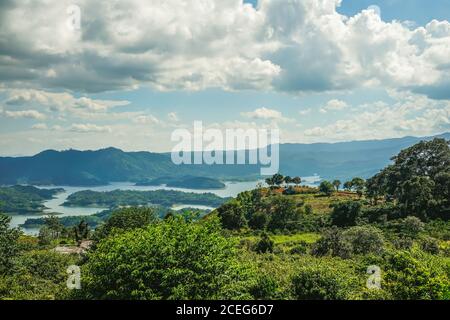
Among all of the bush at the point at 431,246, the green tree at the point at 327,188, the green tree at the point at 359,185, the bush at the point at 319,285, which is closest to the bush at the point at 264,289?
the bush at the point at 319,285

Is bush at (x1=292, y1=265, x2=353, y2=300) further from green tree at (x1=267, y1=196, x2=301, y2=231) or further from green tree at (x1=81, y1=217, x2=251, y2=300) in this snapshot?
green tree at (x1=267, y1=196, x2=301, y2=231)

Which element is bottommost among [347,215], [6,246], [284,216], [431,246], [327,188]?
[284,216]

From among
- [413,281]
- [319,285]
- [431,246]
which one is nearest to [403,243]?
[431,246]

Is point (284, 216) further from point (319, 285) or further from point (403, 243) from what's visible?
point (319, 285)

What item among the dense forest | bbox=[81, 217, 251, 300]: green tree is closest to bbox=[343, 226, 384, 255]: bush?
the dense forest

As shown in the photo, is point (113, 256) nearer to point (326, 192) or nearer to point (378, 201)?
point (378, 201)
